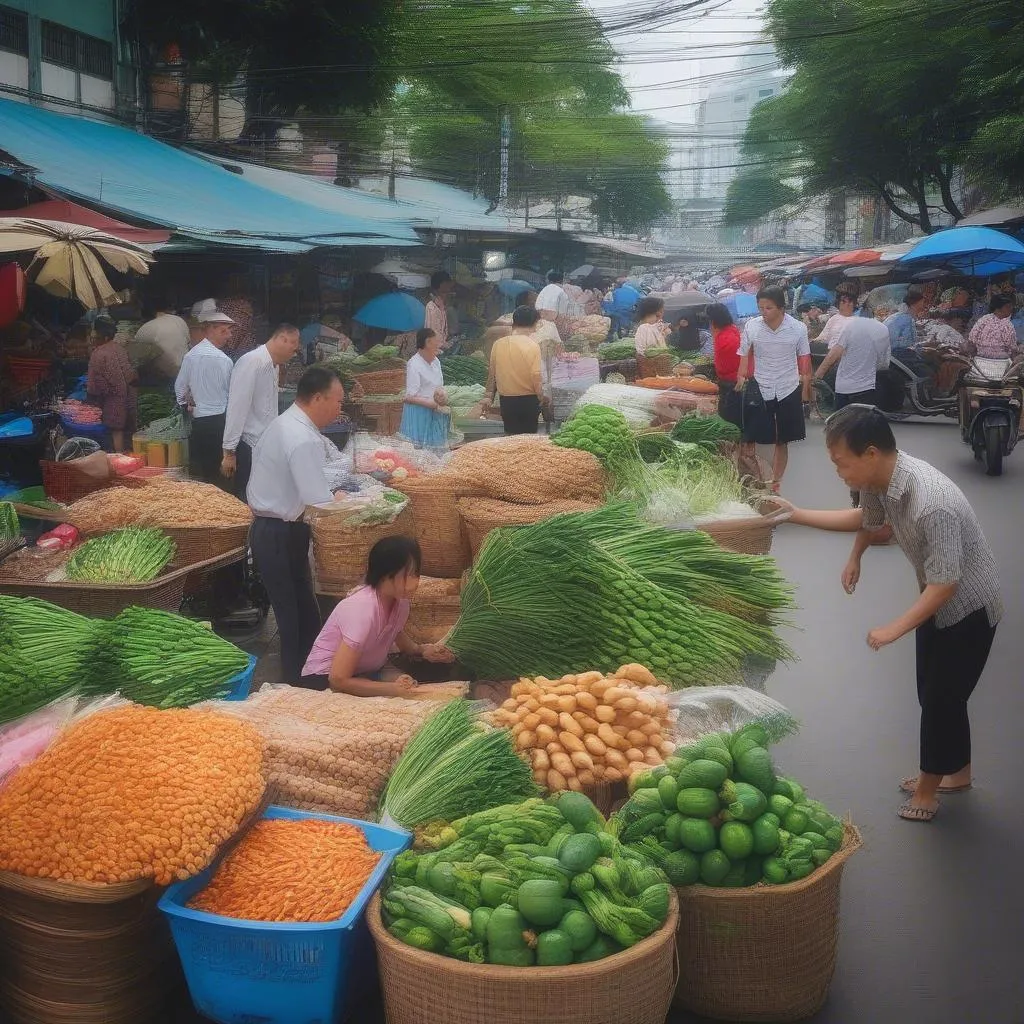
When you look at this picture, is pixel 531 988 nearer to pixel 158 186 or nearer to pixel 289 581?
pixel 289 581

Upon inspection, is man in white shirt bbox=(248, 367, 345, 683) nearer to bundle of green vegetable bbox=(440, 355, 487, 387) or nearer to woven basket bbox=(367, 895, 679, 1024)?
woven basket bbox=(367, 895, 679, 1024)

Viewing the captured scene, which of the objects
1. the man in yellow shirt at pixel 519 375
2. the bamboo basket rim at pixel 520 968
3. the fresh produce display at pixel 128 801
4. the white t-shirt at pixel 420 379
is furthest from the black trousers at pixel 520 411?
the bamboo basket rim at pixel 520 968

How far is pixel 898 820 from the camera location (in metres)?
4.86

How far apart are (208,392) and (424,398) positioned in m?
1.90

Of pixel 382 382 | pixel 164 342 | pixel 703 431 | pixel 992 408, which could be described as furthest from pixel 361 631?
pixel 992 408

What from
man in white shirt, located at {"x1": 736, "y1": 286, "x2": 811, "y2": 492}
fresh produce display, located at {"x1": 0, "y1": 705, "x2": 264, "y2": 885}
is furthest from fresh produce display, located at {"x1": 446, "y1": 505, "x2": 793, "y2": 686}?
man in white shirt, located at {"x1": 736, "y1": 286, "x2": 811, "y2": 492}

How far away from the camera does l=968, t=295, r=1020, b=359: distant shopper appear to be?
15641 mm

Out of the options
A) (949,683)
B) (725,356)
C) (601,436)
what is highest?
(725,356)

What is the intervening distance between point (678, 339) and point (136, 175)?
Result: 30.6 feet

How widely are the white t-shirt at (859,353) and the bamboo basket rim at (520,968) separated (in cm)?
1126

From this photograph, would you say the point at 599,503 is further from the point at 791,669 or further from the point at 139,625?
the point at 139,625

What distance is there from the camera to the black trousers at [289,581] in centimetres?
584

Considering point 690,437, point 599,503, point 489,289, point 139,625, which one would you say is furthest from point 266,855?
point 489,289

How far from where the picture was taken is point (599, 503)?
6.29 metres
